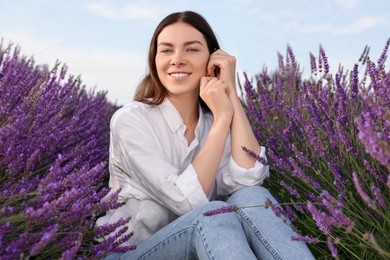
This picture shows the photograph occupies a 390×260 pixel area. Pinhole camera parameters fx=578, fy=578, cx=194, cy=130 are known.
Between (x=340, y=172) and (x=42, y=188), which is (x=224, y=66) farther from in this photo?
(x=42, y=188)

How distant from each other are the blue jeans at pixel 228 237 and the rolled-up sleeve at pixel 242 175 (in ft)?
0.63

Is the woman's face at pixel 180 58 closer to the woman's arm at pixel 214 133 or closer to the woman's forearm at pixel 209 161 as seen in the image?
the woman's arm at pixel 214 133

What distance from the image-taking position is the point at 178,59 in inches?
106

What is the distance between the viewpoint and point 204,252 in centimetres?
211

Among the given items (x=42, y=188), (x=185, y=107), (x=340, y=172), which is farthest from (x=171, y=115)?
(x=42, y=188)

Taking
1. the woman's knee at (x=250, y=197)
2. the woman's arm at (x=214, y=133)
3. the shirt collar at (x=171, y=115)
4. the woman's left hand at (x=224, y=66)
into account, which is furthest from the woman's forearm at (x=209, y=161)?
the woman's left hand at (x=224, y=66)

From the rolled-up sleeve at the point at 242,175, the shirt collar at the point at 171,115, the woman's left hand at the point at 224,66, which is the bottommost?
the rolled-up sleeve at the point at 242,175

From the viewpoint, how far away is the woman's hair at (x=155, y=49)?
2.84m

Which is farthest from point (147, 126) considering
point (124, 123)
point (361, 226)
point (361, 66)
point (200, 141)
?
point (361, 66)

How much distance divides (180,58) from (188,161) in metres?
0.49

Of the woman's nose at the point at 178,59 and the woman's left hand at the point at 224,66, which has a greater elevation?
the woman's nose at the point at 178,59

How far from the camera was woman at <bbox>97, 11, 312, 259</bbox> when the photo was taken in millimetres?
2182

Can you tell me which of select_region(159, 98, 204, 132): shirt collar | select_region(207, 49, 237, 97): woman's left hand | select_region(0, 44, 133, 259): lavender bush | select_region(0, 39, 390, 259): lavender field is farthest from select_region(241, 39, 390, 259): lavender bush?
select_region(0, 44, 133, 259): lavender bush

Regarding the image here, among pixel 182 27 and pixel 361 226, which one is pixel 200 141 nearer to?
pixel 182 27
